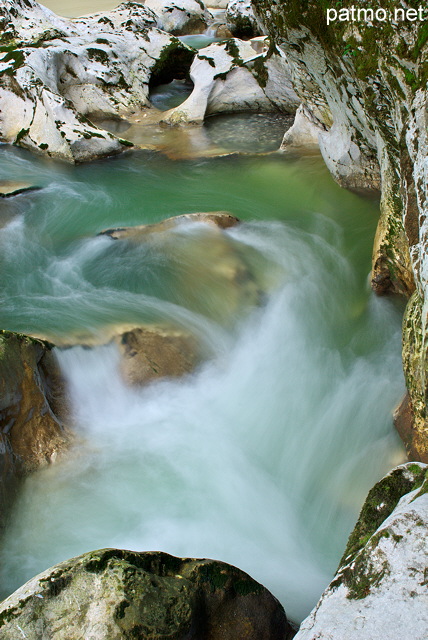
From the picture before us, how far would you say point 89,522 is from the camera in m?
3.68

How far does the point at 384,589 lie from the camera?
1.95 m

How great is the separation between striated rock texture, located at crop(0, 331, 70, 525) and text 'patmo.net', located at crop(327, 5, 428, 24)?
382 cm

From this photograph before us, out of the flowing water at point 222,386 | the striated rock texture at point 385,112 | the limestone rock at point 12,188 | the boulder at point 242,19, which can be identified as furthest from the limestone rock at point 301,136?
the boulder at point 242,19

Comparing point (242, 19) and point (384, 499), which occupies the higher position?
point (242, 19)

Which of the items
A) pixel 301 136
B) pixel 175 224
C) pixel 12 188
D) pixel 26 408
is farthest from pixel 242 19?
pixel 26 408

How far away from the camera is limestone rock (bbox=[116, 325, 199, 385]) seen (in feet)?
15.8

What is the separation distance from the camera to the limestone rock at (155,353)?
4.83 metres

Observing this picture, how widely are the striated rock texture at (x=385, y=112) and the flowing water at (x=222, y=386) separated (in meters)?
0.60

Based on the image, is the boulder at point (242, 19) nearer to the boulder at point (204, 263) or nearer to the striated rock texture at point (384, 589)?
the boulder at point (204, 263)

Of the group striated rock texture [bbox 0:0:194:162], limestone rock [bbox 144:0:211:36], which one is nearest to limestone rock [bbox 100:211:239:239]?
striated rock texture [bbox 0:0:194:162]

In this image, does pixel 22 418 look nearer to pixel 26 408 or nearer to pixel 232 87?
pixel 26 408

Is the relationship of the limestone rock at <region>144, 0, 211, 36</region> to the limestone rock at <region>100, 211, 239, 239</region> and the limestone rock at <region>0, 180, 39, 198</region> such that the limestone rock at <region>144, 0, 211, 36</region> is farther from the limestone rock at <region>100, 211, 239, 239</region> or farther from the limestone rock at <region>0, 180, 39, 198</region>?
the limestone rock at <region>100, 211, 239, 239</region>

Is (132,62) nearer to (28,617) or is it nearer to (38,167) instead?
(38,167)

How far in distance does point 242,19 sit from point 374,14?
14.3 metres
